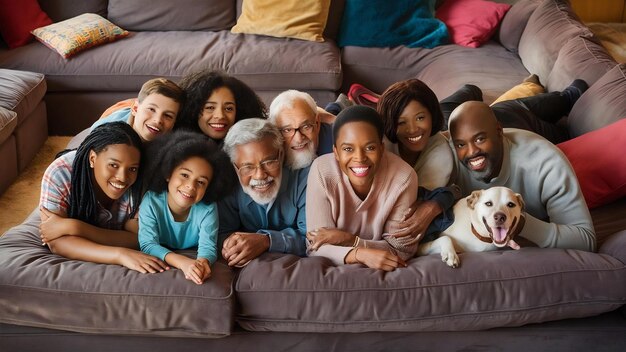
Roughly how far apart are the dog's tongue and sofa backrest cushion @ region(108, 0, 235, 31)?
263 cm

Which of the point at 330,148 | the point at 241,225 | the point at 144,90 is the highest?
the point at 144,90

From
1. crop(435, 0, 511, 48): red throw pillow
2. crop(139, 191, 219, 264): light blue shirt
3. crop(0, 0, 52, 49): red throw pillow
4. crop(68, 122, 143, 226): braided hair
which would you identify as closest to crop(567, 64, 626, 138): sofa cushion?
crop(435, 0, 511, 48): red throw pillow

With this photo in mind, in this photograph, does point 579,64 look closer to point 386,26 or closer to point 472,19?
point 472,19

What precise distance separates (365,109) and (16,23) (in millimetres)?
2632

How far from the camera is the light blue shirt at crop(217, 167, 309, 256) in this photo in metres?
2.31

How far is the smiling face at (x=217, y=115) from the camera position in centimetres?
243

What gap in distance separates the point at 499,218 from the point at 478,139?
32cm

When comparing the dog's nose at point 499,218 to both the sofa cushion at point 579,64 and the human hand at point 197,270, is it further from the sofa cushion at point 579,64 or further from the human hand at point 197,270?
the sofa cushion at point 579,64

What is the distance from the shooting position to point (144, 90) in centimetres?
242

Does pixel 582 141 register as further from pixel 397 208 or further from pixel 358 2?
pixel 358 2

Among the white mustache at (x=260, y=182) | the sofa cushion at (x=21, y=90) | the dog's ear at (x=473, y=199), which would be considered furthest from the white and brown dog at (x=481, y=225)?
the sofa cushion at (x=21, y=90)

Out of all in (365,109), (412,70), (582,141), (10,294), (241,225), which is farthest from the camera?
(412,70)

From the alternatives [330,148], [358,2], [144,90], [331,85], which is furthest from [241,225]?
[358,2]

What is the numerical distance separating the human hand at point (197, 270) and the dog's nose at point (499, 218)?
2.77 feet
